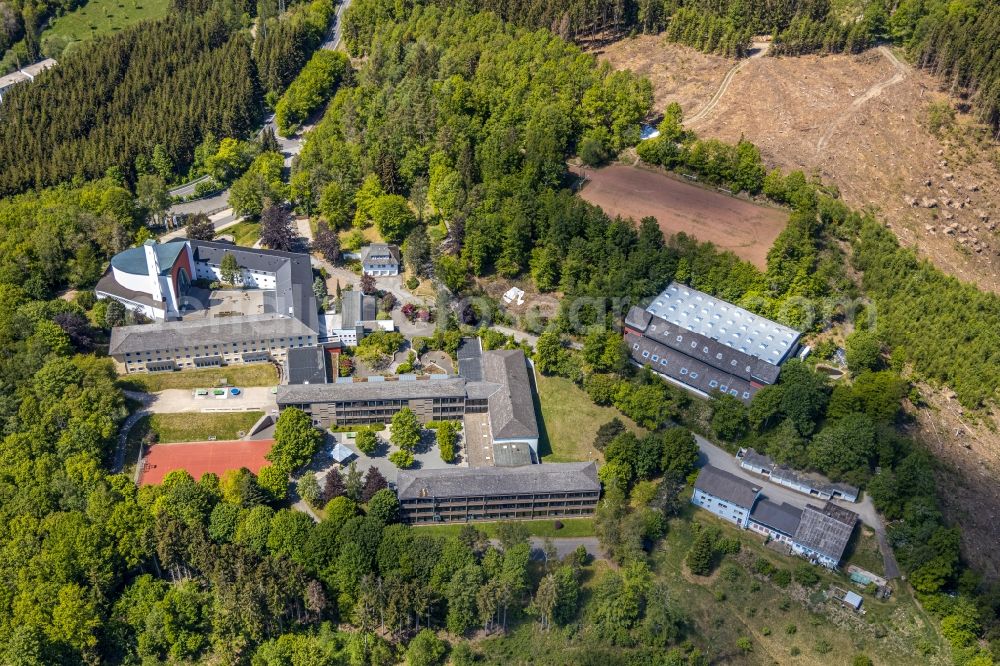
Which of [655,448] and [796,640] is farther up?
[655,448]

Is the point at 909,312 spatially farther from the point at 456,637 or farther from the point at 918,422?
the point at 456,637

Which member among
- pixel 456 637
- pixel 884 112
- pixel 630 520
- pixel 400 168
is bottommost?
pixel 456 637

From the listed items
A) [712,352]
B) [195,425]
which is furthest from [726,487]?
[195,425]

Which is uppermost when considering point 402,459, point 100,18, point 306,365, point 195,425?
point 100,18

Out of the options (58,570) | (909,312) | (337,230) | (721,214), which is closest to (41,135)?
(337,230)

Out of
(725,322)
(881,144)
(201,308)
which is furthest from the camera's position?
(881,144)

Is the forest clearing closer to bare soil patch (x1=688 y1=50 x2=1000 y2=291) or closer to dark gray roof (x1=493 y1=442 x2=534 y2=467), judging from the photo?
bare soil patch (x1=688 y1=50 x2=1000 y2=291)

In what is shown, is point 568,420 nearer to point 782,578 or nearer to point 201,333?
point 782,578
